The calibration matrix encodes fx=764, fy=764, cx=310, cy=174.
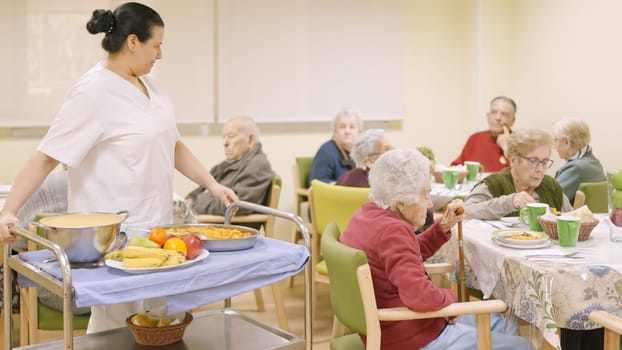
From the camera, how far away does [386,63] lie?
587cm

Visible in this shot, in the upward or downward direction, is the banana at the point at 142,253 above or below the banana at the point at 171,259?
above

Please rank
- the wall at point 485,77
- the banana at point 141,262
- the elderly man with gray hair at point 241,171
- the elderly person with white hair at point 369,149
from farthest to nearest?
the wall at point 485,77
the elderly man with gray hair at point 241,171
the elderly person with white hair at point 369,149
the banana at point 141,262

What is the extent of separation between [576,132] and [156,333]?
9.25 feet

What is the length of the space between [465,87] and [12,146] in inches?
135

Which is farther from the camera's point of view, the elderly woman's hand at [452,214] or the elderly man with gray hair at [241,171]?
the elderly man with gray hair at [241,171]

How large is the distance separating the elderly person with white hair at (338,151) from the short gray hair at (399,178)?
2.52m

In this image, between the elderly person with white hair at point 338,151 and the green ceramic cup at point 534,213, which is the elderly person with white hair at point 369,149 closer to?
the elderly person with white hair at point 338,151

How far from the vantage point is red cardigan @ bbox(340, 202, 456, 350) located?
2.16m

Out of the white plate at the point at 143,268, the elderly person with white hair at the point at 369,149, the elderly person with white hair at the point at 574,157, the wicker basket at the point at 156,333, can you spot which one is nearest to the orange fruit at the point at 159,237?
the white plate at the point at 143,268

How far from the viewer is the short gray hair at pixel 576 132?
414 cm

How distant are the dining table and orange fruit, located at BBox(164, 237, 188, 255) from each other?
0.97 metres

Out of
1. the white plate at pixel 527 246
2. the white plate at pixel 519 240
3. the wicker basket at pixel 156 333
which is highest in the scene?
the white plate at pixel 519 240

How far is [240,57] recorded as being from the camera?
5.40 meters

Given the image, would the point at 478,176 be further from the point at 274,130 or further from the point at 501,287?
the point at 501,287
